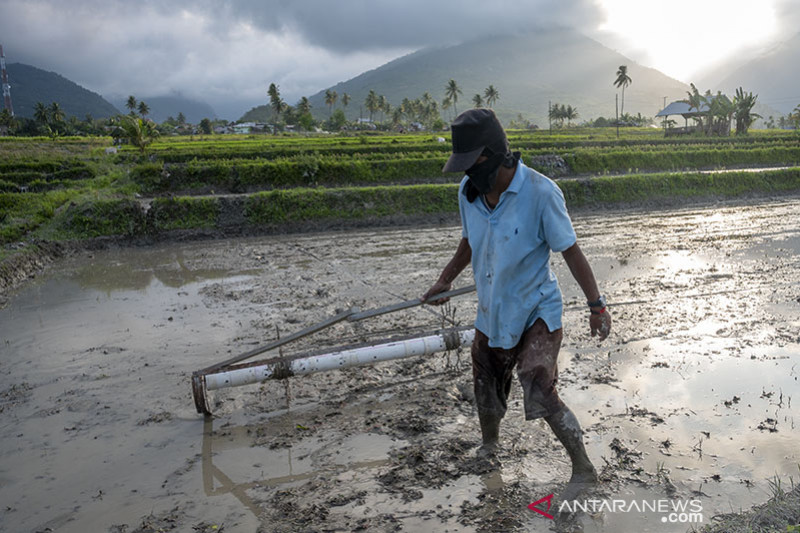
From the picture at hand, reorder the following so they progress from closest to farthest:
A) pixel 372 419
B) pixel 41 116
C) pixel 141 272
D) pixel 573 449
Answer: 1. pixel 573 449
2. pixel 372 419
3. pixel 141 272
4. pixel 41 116

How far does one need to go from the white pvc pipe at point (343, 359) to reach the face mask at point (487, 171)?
180 cm

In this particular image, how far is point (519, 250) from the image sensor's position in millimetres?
2367

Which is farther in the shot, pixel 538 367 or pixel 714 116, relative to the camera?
pixel 714 116

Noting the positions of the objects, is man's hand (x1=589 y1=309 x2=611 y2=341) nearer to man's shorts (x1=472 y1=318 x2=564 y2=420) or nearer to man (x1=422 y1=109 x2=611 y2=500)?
man (x1=422 y1=109 x2=611 y2=500)

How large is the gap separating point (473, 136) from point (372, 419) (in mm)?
2066

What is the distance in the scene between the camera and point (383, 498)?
2725 millimetres

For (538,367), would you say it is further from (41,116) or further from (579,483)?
(41,116)

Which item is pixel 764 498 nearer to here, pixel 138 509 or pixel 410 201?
pixel 138 509

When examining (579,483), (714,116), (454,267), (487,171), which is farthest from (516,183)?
(714,116)

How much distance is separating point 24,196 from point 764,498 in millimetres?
16689

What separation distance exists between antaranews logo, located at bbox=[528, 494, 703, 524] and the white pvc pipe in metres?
1.56

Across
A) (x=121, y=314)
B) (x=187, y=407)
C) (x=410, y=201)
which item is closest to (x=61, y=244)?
(x=121, y=314)

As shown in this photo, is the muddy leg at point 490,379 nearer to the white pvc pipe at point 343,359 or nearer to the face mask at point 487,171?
Result: the face mask at point 487,171

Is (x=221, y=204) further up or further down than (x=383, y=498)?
further up
